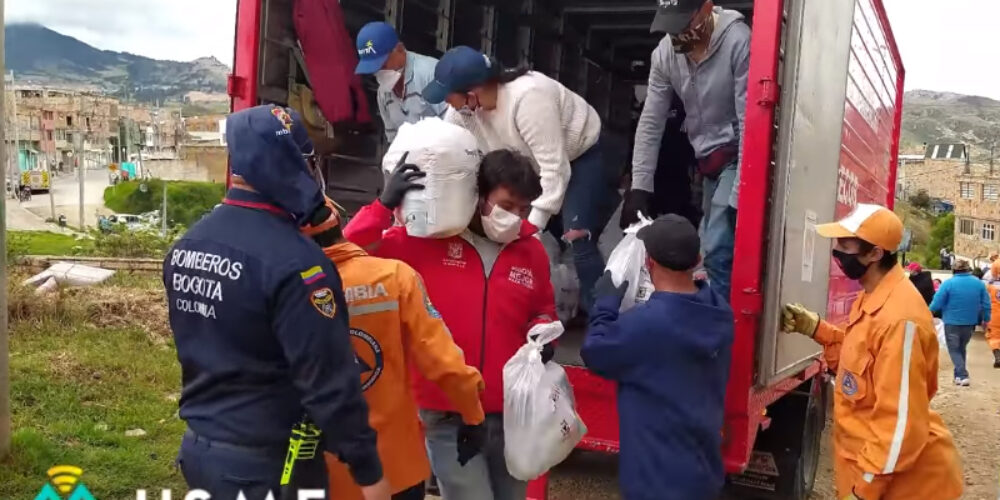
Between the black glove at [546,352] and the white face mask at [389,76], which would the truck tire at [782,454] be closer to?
the black glove at [546,352]

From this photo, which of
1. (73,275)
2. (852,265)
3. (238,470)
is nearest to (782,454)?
(852,265)

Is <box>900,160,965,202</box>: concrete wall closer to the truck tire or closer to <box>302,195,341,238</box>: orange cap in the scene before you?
the truck tire

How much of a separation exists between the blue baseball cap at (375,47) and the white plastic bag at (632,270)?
5.19 ft

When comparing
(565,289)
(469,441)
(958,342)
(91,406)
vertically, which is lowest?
(91,406)

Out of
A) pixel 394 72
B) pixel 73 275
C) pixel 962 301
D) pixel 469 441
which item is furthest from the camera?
pixel 73 275

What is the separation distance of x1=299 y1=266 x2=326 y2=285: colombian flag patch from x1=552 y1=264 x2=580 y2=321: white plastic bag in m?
2.59

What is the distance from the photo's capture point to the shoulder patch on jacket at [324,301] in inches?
66.6

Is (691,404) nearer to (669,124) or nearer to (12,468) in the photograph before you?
(669,124)

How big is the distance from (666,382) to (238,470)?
4.15ft

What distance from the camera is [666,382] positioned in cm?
247

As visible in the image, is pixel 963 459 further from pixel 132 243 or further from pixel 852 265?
pixel 132 243

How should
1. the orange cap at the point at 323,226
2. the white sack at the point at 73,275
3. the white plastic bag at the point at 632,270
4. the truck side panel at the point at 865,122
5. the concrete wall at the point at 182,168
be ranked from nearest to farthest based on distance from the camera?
the orange cap at the point at 323,226, the white plastic bag at the point at 632,270, the truck side panel at the point at 865,122, the white sack at the point at 73,275, the concrete wall at the point at 182,168

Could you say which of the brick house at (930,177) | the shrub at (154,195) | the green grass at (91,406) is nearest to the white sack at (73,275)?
the green grass at (91,406)

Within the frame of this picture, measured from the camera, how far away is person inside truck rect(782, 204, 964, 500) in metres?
2.57
